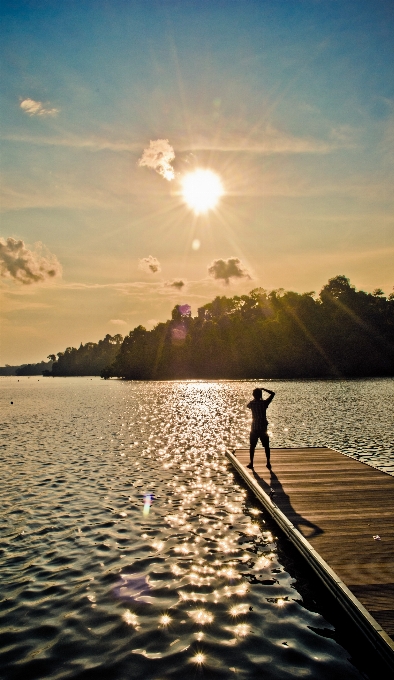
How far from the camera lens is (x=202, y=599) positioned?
8.41 metres

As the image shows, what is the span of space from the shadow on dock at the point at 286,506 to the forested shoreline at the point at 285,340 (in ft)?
420

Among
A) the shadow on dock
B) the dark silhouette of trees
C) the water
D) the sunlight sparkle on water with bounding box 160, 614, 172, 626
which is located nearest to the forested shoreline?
the dark silhouette of trees

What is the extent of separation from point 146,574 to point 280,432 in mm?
23044

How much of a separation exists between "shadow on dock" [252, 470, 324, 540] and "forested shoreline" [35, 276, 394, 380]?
420ft

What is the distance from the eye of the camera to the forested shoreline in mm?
137375

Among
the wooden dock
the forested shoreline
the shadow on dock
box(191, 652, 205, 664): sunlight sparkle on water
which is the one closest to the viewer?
box(191, 652, 205, 664): sunlight sparkle on water

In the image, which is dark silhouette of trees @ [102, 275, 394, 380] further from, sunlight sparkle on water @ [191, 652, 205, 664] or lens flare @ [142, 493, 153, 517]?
sunlight sparkle on water @ [191, 652, 205, 664]

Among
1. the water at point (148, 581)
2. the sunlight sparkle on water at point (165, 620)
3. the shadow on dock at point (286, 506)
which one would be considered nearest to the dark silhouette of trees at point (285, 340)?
the water at point (148, 581)

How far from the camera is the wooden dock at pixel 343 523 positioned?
696cm

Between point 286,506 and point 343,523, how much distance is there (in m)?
1.88

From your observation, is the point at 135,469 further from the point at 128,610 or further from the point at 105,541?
the point at 128,610

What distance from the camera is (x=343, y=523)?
1059cm

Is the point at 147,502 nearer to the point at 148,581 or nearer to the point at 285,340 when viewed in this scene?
the point at 148,581

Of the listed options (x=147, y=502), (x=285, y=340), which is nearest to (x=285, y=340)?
(x=285, y=340)
